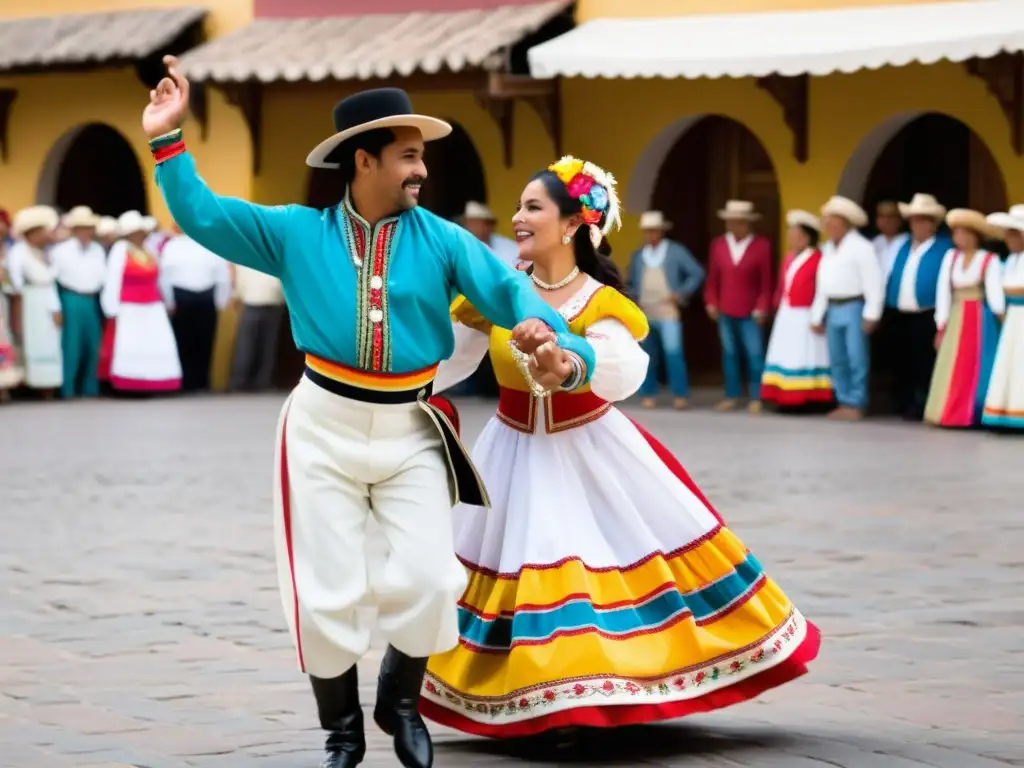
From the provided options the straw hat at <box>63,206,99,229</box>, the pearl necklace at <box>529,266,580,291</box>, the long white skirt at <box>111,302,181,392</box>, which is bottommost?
the long white skirt at <box>111,302,181,392</box>

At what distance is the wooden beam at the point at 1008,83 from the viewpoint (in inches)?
595

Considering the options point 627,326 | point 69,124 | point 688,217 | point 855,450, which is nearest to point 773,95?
point 688,217

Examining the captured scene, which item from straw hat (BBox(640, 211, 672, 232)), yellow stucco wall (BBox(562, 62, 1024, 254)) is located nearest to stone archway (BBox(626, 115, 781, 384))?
yellow stucco wall (BBox(562, 62, 1024, 254))

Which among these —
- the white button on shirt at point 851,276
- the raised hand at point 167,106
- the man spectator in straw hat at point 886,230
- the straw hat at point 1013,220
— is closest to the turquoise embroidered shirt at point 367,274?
the raised hand at point 167,106

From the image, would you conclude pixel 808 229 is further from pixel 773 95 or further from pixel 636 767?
pixel 636 767

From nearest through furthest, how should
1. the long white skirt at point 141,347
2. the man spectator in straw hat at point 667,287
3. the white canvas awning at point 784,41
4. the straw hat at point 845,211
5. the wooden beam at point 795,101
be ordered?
the white canvas awning at point 784,41
the straw hat at point 845,211
the wooden beam at point 795,101
the man spectator in straw hat at point 667,287
the long white skirt at point 141,347

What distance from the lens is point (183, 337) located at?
19.4 m

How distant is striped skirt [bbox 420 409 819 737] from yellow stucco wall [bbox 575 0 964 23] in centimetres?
1118

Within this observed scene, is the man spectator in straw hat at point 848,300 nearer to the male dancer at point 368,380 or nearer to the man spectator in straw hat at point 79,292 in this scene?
the man spectator in straw hat at point 79,292

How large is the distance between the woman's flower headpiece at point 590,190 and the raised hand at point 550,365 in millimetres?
775

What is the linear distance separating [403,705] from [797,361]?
1126cm

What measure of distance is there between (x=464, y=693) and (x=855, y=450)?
8194mm

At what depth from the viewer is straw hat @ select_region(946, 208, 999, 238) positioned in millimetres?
14242

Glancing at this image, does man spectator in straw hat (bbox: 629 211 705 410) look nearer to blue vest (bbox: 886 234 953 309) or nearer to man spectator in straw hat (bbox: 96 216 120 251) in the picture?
blue vest (bbox: 886 234 953 309)
